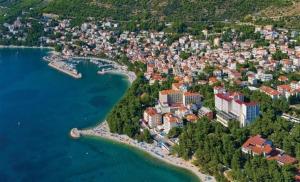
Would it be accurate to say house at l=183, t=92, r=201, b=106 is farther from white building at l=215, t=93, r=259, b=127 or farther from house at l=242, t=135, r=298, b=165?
house at l=242, t=135, r=298, b=165

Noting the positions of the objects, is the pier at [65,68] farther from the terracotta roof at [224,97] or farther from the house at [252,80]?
the terracotta roof at [224,97]

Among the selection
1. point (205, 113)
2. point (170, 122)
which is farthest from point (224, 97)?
point (170, 122)

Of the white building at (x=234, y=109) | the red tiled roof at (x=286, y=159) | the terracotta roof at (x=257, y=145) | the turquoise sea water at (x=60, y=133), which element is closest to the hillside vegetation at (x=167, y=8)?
the turquoise sea water at (x=60, y=133)

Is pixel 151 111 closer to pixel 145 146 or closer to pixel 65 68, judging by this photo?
pixel 145 146

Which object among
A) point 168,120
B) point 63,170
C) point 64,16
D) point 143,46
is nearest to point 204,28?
point 143,46

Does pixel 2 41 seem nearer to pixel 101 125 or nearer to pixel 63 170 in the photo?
pixel 101 125

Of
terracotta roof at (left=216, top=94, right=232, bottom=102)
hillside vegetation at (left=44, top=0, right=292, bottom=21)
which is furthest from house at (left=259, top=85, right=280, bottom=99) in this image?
hillside vegetation at (left=44, top=0, right=292, bottom=21)
